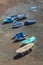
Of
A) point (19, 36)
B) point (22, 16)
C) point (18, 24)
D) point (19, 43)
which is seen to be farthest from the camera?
point (22, 16)

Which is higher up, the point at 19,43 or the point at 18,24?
the point at 18,24

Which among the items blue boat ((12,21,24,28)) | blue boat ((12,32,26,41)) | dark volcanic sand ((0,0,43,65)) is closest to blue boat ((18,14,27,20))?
dark volcanic sand ((0,0,43,65))

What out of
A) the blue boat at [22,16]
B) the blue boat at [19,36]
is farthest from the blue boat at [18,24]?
the blue boat at [19,36]

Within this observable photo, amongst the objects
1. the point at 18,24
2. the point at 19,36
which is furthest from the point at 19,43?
the point at 18,24

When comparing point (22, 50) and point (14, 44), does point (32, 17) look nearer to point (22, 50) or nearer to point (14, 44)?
point (14, 44)

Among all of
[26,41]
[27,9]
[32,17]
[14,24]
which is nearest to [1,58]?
[26,41]

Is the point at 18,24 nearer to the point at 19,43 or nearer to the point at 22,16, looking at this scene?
the point at 22,16

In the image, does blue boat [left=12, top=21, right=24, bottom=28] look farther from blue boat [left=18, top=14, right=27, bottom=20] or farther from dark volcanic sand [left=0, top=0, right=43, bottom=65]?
blue boat [left=18, top=14, right=27, bottom=20]

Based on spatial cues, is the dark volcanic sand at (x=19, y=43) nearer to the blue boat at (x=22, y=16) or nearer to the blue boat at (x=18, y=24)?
the blue boat at (x=18, y=24)
